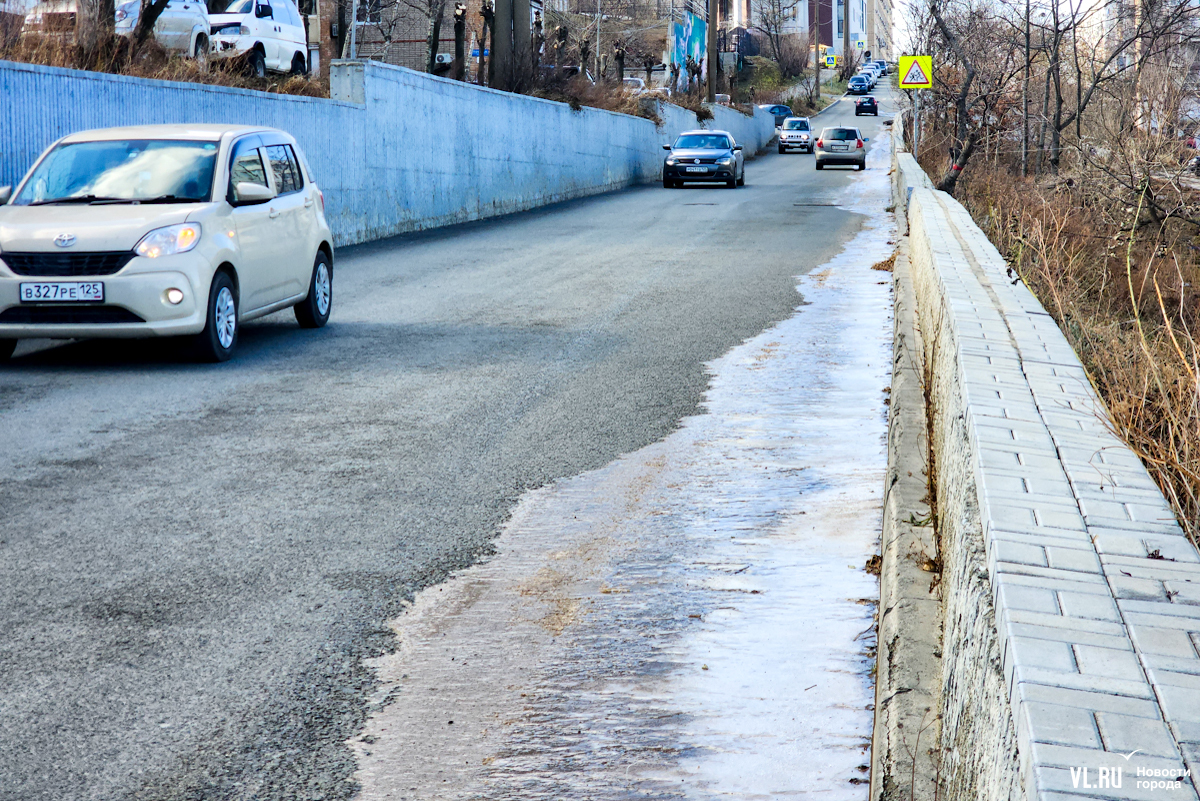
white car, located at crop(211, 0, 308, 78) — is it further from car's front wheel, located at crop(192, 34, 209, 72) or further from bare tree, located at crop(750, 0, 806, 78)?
bare tree, located at crop(750, 0, 806, 78)

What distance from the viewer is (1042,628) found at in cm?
247

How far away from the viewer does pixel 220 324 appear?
9.65m

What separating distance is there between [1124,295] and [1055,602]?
37.0 feet

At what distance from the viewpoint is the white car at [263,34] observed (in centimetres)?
2694

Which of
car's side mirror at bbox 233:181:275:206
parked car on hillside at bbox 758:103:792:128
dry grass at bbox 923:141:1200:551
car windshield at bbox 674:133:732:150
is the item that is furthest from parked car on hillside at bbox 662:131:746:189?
parked car on hillside at bbox 758:103:792:128

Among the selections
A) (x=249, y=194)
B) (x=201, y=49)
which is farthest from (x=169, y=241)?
(x=201, y=49)

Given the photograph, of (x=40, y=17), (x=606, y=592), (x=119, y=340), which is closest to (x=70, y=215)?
(x=119, y=340)

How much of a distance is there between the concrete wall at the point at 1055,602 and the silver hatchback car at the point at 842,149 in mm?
41544

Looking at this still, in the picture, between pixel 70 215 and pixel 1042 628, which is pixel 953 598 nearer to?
pixel 1042 628

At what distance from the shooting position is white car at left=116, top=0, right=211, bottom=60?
22531 mm

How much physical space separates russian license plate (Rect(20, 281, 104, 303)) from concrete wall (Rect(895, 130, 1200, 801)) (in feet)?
20.8

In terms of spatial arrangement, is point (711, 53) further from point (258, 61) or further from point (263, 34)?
point (258, 61)

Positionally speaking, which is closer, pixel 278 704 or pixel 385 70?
pixel 278 704

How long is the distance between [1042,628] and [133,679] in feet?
8.96
